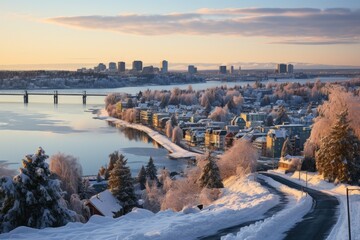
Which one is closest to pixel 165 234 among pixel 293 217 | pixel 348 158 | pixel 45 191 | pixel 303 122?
pixel 45 191

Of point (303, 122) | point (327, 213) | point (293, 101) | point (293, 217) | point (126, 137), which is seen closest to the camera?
point (293, 217)

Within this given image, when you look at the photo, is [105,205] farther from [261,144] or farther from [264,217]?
[261,144]

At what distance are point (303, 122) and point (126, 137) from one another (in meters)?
21.8

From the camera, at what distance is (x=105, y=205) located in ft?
65.9

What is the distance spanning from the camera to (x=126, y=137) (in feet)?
189

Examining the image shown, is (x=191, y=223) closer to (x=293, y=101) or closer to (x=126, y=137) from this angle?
(x=126, y=137)

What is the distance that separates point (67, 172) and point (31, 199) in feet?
45.5

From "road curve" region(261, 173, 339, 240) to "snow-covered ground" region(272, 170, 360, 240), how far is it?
0.18m

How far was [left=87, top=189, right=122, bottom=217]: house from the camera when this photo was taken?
19.7 meters

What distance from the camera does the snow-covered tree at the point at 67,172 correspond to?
79.5 ft

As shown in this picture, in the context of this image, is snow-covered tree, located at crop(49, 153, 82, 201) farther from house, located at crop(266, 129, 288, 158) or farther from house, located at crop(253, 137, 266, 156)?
house, located at crop(253, 137, 266, 156)

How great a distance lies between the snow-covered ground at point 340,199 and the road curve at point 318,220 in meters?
0.18

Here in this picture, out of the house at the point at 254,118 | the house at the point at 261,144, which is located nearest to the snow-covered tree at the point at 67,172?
the house at the point at 261,144

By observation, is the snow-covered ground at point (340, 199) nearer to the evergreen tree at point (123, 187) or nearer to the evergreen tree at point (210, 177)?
the evergreen tree at point (210, 177)
